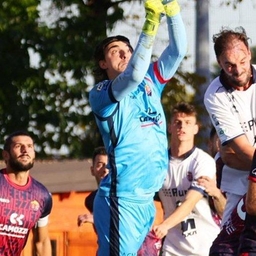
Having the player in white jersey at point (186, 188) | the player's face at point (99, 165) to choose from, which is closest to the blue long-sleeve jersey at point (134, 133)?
the player in white jersey at point (186, 188)

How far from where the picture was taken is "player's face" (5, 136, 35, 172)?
12.2 metres

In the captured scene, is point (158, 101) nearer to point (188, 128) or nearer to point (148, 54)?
point (148, 54)

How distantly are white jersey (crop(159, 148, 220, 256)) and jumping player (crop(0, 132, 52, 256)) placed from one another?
1189 mm

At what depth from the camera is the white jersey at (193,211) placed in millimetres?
12000

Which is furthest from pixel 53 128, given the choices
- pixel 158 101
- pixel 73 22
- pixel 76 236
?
pixel 158 101

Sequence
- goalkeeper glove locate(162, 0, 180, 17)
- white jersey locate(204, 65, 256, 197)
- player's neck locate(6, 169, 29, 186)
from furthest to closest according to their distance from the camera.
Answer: player's neck locate(6, 169, 29, 186)
white jersey locate(204, 65, 256, 197)
goalkeeper glove locate(162, 0, 180, 17)

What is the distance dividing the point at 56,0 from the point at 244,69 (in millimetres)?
10779

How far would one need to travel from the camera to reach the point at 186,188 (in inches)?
471

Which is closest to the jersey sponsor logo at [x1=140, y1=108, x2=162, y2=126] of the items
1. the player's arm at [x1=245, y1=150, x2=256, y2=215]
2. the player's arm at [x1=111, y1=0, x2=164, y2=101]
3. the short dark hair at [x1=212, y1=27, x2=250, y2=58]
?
the player's arm at [x1=111, y1=0, x2=164, y2=101]

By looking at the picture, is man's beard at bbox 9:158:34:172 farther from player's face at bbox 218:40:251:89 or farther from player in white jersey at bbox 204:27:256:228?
player's face at bbox 218:40:251:89

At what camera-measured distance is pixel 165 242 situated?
40.6 feet

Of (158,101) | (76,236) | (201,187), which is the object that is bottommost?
(76,236)

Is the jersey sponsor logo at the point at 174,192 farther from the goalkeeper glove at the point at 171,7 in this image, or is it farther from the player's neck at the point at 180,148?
the goalkeeper glove at the point at 171,7

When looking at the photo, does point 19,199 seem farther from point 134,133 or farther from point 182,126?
point 134,133
